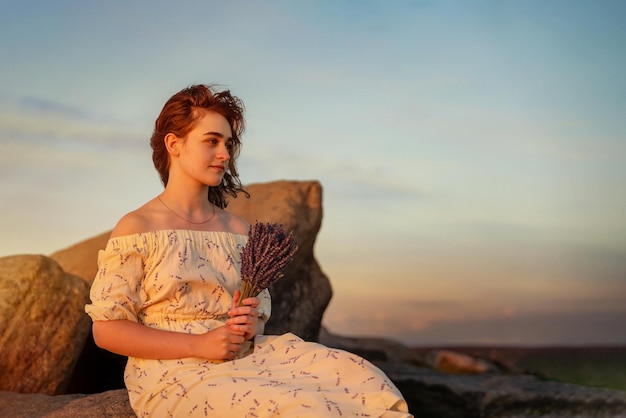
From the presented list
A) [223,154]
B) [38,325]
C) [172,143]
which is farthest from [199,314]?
[38,325]

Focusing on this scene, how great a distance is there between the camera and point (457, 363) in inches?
485

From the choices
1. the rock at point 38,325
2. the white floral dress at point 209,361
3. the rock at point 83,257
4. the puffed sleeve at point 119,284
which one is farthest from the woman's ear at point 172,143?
the rock at point 83,257

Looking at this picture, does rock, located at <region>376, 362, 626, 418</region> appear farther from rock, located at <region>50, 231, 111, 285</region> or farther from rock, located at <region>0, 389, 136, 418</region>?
rock, located at <region>0, 389, 136, 418</region>

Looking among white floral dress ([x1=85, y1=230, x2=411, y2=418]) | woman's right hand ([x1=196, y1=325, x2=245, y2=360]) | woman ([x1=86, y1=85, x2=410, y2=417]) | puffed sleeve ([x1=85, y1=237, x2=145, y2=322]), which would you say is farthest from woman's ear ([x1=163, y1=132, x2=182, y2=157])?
woman's right hand ([x1=196, y1=325, x2=245, y2=360])

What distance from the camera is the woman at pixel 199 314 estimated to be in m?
4.09

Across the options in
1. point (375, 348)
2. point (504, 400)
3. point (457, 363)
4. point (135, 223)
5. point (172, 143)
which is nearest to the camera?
point (135, 223)

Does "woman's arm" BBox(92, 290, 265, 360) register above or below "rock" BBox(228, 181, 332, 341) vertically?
below

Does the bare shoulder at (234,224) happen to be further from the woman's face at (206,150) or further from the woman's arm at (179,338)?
the woman's arm at (179,338)

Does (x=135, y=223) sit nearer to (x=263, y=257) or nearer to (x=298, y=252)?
(x=263, y=257)

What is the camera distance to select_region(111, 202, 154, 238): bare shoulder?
15.3ft

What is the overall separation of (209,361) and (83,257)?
17.1 feet

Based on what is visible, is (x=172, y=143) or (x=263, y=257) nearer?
(x=263, y=257)

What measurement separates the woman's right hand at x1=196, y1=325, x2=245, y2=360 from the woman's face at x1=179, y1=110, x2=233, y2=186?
3.01 feet

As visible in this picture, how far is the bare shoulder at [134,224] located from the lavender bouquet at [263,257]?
720 mm
